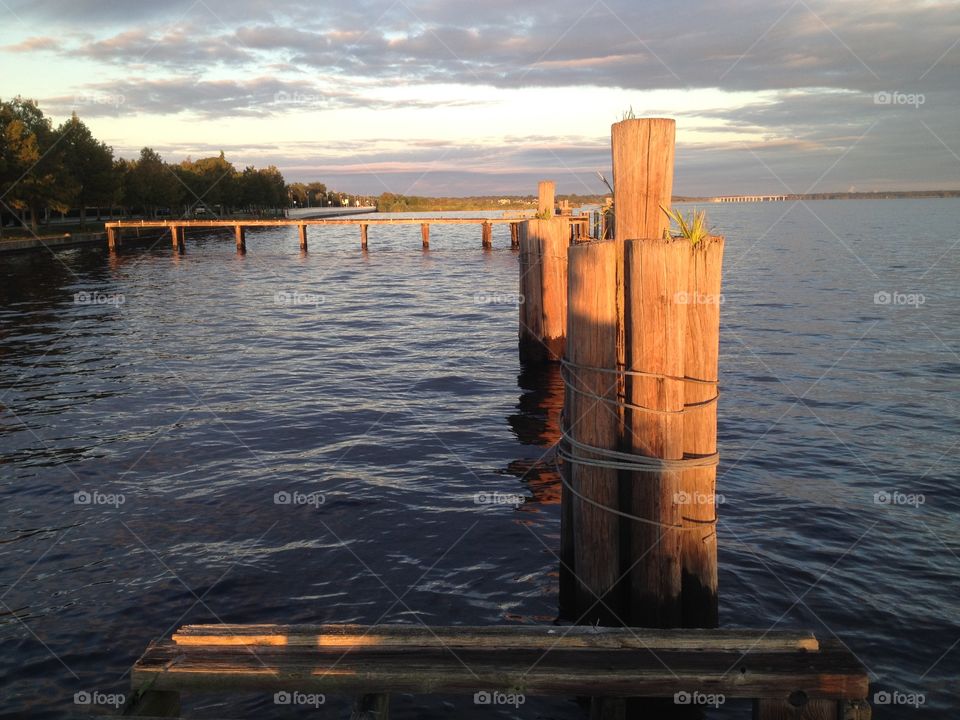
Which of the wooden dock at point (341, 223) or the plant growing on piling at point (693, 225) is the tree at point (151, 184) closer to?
the wooden dock at point (341, 223)

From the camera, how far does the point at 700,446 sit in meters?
6.05

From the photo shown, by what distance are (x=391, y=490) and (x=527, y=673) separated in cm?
720

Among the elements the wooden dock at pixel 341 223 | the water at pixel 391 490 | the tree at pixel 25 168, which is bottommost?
the water at pixel 391 490

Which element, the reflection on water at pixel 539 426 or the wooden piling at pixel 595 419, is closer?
the wooden piling at pixel 595 419

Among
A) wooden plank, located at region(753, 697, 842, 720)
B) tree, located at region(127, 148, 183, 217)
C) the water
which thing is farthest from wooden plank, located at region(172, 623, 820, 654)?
tree, located at region(127, 148, 183, 217)

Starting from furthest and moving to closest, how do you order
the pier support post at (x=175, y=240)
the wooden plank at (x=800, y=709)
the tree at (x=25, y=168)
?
the pier support post at (x=175, y=240)
the tree at (x=25, y=168)
the wooden plank at (x=800, y=709)

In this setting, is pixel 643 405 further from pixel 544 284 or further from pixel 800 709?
pixel 544 284

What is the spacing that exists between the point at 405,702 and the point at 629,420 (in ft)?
10.5

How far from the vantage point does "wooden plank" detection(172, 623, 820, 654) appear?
187 inches

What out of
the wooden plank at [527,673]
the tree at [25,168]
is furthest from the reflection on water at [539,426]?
the tree at [25,168]

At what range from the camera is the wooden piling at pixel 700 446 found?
19.3ft

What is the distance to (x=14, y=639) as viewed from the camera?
7.64 metres

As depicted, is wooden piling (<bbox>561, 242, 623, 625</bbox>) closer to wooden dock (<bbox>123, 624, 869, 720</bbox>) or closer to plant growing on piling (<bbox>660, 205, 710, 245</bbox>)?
plant growing on piling (<bbox>660, 205, 710, 245</bbox>)

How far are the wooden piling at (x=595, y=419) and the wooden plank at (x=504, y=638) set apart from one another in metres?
1.36
